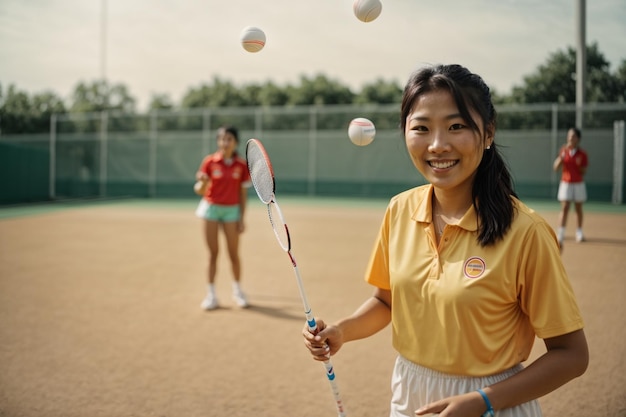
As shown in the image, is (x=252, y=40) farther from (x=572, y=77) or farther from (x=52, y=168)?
(x=52, y=168)

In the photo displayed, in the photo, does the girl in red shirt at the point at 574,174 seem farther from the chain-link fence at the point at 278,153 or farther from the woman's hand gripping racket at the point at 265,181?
the woman's hand gripping racket at the point at 265,181

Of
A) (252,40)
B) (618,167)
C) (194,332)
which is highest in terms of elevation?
(252,40)

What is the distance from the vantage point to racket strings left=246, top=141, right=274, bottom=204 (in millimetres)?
2395

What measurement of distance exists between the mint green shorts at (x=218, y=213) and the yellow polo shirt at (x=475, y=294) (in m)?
5.42

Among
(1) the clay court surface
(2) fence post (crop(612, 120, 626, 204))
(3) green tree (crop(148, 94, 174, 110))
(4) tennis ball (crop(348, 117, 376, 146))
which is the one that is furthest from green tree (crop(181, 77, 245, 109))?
(4) tennis ball (crop(348, 117, 376, 146))

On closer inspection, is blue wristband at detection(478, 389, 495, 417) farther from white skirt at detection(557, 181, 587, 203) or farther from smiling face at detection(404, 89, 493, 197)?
white skirt at detection(557, 181, 587, 203)

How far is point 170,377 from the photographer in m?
4.59

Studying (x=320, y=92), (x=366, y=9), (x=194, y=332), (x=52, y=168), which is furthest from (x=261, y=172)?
(x=320, y=92)

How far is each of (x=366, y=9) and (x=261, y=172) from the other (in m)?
1.06

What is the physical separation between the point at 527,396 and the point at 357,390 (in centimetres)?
273

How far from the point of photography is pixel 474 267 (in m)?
1.83

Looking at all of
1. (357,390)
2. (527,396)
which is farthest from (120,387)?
(527,396)

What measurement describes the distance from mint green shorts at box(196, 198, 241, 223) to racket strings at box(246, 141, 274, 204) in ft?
15.6

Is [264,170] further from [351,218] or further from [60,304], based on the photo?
[351,218]
